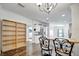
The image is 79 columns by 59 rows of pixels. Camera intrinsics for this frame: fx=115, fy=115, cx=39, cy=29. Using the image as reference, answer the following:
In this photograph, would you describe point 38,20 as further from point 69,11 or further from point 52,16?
point 69,11

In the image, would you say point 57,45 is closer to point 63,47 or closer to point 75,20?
point 63,47

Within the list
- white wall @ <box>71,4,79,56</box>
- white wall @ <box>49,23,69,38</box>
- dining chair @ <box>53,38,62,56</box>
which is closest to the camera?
Answer: white wall @ <box>71,4,79,56</box>

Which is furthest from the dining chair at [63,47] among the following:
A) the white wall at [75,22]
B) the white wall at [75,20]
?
the white wall at [75,20]

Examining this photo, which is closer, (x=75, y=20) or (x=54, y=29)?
(x=75, y=20)

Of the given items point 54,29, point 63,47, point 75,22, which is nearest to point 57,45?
point 63,47

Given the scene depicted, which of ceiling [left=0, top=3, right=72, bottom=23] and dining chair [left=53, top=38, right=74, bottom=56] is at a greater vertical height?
ceiling [left=0, top=3, right=72, bottom=23]

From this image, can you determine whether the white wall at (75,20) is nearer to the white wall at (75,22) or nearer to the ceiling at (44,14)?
the white wall at (75,22)

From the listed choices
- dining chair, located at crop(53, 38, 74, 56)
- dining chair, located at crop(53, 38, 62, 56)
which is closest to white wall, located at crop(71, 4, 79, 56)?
dining chair, located at crop(53, 38, 74, 56)

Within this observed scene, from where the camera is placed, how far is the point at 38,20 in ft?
8.82

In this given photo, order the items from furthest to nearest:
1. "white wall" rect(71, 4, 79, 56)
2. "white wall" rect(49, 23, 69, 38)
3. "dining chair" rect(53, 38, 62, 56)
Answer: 1. "dining chair" rect(53, 38, 62, 56)
2. "white wall" rect(49, 23, 69, 38)
3. "white wall" rect(71, 4, 79, 56)

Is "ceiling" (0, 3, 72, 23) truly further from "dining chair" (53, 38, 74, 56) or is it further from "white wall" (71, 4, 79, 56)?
"dining chair" (53, 38, 74, 56)

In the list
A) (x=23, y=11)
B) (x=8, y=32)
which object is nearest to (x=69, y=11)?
(x=23, y=11)

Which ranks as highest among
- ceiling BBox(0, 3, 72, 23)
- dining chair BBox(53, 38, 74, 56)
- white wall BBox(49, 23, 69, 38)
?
ceiling BBox(0, 3, 72, 23)

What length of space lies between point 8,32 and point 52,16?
4.00 ft
